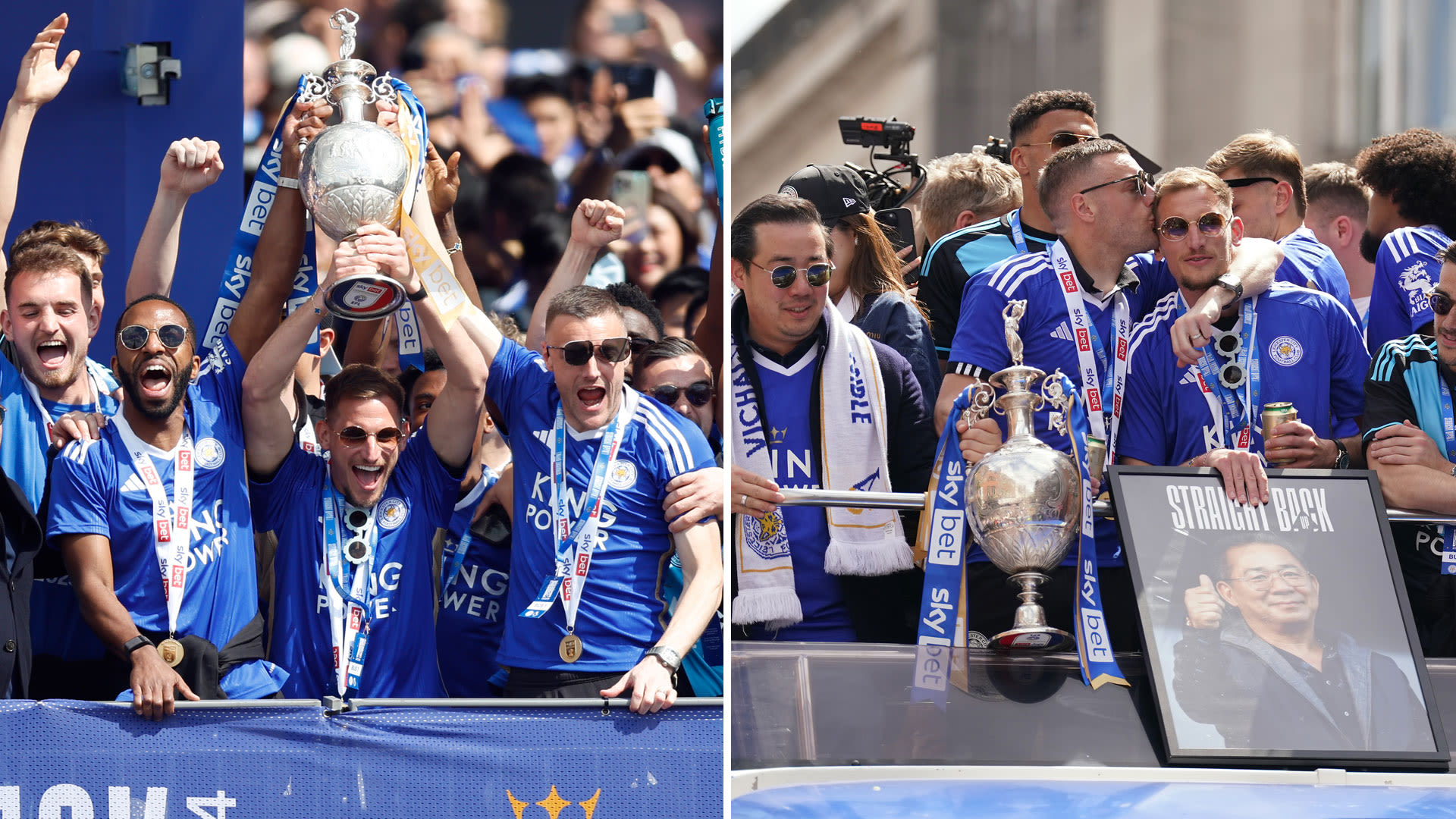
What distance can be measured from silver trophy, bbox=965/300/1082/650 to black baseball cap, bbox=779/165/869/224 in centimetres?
113

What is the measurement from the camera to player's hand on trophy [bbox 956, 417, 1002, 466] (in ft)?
13.3

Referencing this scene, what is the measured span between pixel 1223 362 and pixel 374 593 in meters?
2.44

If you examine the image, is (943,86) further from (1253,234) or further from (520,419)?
(520,419)

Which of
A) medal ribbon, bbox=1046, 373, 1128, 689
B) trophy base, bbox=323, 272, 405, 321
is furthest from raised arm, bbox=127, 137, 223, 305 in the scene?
medal ribbon, bbox=1046, 373, 1128, 689

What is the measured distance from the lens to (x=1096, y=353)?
4418mm

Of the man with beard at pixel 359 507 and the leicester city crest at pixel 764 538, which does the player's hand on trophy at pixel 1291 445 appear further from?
the man with beard at pixel 359 507

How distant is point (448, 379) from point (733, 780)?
1474 mm

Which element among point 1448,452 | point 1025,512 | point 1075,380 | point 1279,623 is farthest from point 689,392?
point 1448,452

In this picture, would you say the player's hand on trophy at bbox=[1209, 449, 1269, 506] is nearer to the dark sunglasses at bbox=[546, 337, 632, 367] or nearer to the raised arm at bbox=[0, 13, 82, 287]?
the dark sunglasses at bbox=[546, 337, 632, 367]

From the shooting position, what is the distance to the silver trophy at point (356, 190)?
4.00m

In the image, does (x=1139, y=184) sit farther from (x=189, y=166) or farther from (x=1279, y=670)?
(x=189, y=166)

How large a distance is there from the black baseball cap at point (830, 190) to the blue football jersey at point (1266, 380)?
100cm

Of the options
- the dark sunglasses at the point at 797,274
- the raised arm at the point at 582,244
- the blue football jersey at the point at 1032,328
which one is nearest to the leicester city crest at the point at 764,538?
the blue football jersey at the point at 1032,328

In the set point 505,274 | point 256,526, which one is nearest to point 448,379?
point 256,526
